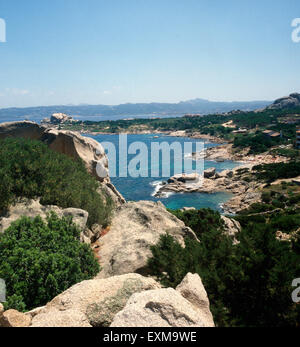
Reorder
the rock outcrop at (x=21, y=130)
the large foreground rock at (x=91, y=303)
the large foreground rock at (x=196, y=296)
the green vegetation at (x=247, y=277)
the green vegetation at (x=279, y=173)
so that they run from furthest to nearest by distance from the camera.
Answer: the green vegetation at (x=279, y=173) < the rock outcrop at (x=21, y=130) < the green vegetation at (x=247, y=277) < the large foreground rock at (x=196, y=296) < the large foreground rock at (x=91, y=303)

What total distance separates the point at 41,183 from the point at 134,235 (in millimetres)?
6133

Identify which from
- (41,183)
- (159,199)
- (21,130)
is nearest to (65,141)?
(21,130)

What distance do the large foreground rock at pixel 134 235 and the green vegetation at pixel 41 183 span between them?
1.58 meters

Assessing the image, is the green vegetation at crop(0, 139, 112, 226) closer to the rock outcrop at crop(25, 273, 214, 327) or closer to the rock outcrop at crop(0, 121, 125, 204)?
the rock outcrop at crop(0, 121, 125, 204)

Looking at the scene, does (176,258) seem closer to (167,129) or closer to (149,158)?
(149,158)

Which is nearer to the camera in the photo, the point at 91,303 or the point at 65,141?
the point at 91,303

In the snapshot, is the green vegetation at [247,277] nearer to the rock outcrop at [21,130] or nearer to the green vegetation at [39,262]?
the green vegetation at [39,262]

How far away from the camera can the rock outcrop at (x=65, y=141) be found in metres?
25.4

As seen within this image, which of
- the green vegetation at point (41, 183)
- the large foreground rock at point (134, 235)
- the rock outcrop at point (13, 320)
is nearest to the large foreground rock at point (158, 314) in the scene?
the rock outcrop at point (13, 320)

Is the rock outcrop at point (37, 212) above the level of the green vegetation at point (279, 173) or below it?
above

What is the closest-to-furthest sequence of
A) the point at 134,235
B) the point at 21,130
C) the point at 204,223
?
1. the point at 134,235
2. the point at 204,223
3. the point at 21,130

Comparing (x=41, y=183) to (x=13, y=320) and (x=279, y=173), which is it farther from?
(x=279, y=173)

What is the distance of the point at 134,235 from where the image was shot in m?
15.6
